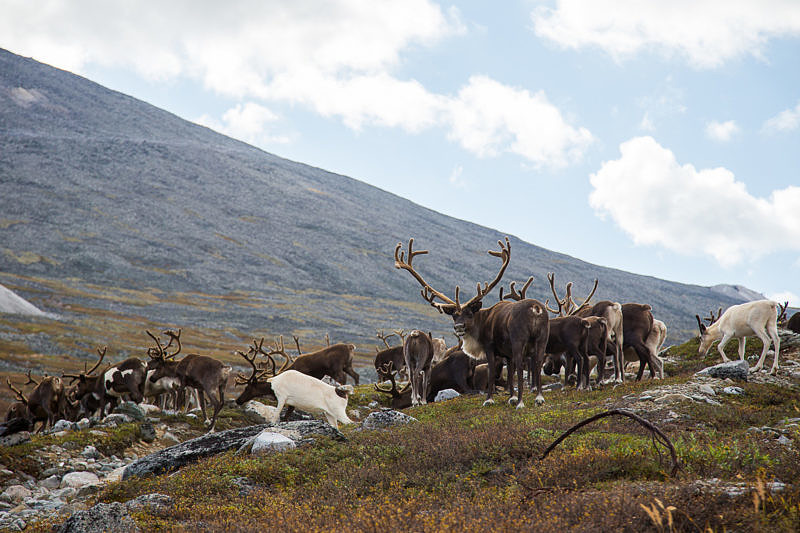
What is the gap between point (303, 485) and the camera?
28.4 ft

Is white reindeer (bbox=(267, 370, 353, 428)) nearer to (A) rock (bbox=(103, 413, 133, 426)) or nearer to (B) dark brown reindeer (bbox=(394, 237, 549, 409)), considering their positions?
(B) dark brown reindeer (bbox=(394, 237, 549, 409))

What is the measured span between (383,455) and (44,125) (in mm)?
188142

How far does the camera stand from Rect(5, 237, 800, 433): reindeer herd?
50.6 ft

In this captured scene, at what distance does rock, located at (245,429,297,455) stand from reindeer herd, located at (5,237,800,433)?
479 centimetres

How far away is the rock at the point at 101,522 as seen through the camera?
6.97 metres

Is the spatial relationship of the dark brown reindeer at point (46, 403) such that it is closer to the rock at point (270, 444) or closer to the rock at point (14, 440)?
the rock at point (14, 440)

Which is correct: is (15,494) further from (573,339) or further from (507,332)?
(573,339)

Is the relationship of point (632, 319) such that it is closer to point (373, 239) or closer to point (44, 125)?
point (373, 239)

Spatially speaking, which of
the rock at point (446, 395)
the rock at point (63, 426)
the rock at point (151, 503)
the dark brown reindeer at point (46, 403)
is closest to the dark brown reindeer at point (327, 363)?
the rock at point (446, 395)

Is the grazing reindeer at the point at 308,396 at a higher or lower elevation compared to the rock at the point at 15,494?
higher

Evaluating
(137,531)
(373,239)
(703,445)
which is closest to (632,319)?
(703,445)

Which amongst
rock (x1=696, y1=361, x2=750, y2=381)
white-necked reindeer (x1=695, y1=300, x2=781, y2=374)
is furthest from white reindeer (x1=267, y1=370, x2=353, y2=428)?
white-necked reindeer (x1=695, y1=300, x2=781, y2=374)

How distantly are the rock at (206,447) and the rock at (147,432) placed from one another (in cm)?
491

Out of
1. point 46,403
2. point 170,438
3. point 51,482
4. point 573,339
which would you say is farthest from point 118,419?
point 573,339
